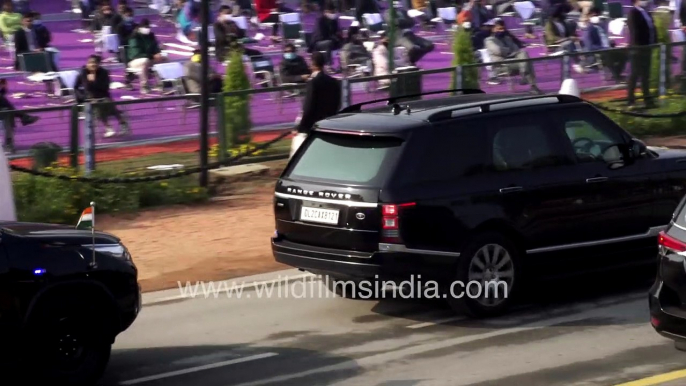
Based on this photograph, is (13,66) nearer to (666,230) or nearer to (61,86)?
(61,86)

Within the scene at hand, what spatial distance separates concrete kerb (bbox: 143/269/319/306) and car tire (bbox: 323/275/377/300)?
31.6 inches

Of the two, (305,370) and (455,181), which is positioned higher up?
(455,181)

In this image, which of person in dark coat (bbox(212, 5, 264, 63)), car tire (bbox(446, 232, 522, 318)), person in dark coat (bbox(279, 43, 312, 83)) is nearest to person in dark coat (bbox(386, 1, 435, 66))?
person in dark coat (bbox(212, 5, 264, 63))

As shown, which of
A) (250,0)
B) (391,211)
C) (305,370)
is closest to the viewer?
(305,370)

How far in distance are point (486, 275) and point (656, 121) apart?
12.0 metres

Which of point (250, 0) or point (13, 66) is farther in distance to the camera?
point (250, 0)

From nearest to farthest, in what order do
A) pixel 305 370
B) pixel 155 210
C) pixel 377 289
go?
pixel 305 370, pixel 377 289, pixel 155 210

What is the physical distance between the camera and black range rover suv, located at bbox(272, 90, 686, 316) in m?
9.24

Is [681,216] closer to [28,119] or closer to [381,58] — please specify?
[28,119]

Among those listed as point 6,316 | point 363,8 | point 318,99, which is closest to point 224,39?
point 363,8

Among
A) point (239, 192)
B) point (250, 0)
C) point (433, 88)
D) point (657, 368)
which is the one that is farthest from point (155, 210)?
point (250, 0)

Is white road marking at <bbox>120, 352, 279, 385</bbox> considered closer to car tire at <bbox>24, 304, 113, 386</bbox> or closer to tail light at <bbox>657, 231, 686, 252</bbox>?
car tire at <bbox>24, 304, 113, 386</bbox>

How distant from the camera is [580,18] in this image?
33969 mm

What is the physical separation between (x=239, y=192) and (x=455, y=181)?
24.5 ft
